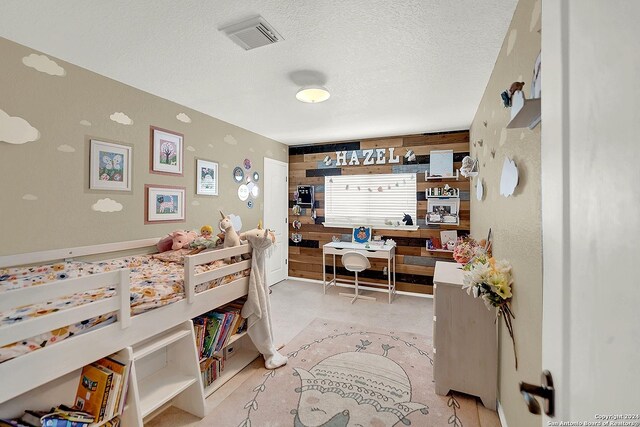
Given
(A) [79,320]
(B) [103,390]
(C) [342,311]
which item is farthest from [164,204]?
(C) [342,311]

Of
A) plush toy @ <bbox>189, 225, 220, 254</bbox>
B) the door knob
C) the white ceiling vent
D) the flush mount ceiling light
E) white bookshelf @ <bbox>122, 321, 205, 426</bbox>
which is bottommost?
white bookshelf @ <bbox>122, 321, 205, 426</bbox>

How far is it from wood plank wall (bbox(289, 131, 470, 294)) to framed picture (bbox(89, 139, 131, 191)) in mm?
2853

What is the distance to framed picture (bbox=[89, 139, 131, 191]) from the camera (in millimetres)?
2396

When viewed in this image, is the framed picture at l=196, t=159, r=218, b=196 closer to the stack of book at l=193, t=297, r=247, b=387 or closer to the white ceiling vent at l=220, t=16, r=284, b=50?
the stack of book at l=193, t=297, r=247, b=387

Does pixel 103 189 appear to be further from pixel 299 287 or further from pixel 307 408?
pixel 299 287

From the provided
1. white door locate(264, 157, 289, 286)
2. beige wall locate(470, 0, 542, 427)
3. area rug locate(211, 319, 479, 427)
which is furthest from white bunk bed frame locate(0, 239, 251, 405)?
white door locate(264, 157, 289, 286)

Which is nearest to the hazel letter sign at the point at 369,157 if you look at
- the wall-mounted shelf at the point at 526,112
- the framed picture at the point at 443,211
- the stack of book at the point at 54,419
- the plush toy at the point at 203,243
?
the framed picture at the point at 443,211

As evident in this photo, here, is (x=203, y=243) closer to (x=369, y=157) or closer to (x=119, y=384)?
(x=119, y=384)

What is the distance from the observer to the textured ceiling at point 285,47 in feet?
5.24

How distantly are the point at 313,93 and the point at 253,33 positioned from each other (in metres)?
0.80

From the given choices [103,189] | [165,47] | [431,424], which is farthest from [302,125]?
[431,424]

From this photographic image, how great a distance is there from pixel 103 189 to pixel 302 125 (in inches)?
92.9

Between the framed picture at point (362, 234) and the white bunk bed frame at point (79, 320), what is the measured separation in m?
2.73

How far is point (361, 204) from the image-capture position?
185 inches
